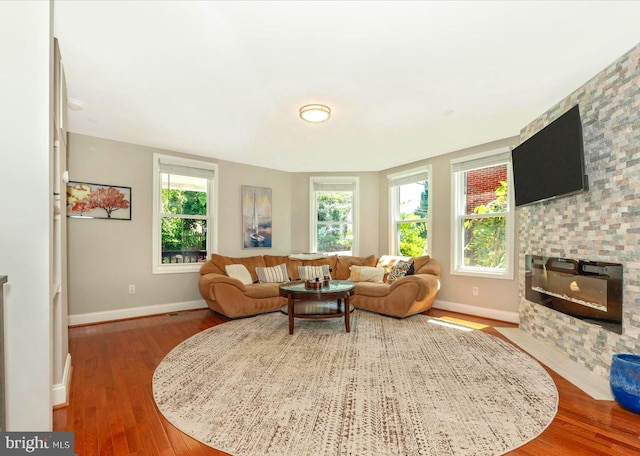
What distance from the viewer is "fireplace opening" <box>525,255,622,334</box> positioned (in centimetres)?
233

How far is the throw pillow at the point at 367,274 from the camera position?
4848 mm

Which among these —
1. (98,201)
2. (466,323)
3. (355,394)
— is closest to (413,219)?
(466,323)

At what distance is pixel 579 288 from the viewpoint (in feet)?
8.82

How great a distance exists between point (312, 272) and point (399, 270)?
4.71 ft

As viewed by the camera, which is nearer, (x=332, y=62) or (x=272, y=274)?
(x=332, y=62)

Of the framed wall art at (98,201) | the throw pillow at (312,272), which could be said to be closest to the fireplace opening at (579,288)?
the throw pillow at (312,272)

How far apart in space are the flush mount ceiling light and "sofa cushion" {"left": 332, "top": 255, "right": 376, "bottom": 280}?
2.89 metres

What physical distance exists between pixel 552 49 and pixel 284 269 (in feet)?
13.7

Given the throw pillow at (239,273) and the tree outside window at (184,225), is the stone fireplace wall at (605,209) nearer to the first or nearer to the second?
the throw pillow at (239,273)

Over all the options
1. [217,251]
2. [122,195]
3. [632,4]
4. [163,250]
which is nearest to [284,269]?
[217,251]

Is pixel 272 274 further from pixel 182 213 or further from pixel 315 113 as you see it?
pixel 315 113

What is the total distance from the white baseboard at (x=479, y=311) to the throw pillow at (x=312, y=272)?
73.2 inches

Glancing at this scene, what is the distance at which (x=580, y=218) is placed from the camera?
2715 millimetres

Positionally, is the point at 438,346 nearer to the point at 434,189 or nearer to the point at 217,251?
the point at 434,189
